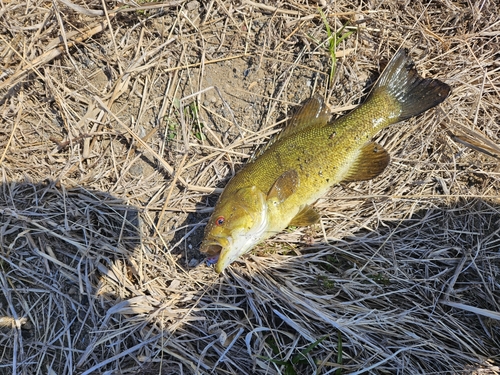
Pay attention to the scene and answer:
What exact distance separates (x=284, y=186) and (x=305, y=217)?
0.37 meters

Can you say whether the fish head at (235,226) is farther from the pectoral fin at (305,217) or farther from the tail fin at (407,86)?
the tail fin at (407,86)

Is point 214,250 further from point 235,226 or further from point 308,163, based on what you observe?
point 308,163

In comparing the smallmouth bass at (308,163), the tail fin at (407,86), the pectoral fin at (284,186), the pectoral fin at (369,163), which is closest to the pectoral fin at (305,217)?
the smallmouth bass at (308,163)

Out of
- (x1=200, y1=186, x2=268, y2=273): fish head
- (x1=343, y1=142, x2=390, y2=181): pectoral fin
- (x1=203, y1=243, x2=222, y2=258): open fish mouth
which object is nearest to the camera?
(x1=200, y1=186, x2=268, y2=273): fish head

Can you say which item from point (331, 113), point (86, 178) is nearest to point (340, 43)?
Result: point (331, 113)

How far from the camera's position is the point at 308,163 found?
10.8ft

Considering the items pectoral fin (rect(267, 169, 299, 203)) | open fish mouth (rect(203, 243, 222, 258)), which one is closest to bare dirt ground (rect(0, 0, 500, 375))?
open fish mouth (rect(203, 243, 222, 258))

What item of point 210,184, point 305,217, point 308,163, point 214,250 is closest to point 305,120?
point 308,163

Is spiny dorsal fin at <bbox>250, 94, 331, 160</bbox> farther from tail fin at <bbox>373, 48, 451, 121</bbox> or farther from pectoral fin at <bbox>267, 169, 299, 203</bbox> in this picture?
tail fin at <bbox>373, 48, 451, 121</bbox>

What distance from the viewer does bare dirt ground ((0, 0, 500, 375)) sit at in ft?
10.8

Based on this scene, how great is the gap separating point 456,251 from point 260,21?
116 inches

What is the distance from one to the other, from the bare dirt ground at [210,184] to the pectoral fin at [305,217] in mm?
246

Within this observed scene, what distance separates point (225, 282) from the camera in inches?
135

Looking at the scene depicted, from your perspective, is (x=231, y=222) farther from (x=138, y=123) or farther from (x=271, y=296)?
(x=138, y=123)
